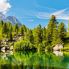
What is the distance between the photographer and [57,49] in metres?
167

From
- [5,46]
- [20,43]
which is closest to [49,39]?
[20,43]

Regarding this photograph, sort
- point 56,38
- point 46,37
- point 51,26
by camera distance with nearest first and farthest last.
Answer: point 56,38
point 46,37
point 51,26

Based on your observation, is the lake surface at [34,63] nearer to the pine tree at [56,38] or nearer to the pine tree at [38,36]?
the pine tree at [56,38]

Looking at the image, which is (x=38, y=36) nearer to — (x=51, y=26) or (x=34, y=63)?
(x=51, y=26)

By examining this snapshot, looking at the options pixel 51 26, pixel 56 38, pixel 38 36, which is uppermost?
pixel 51 26

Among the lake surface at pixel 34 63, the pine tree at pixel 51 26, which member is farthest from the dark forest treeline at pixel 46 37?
the lake surface at pixel 34 63

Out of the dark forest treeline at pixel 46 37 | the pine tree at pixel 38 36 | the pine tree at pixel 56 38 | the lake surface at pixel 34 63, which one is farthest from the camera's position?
the pine tree at pixel 38 36

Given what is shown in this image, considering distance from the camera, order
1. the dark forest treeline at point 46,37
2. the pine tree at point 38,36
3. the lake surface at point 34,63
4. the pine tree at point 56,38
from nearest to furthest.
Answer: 1. the lake surface at point 34,63
2. the pine tree at point 56,38
3. the dark forest treeline at point 46,37
4. the pine tree at point 38,36

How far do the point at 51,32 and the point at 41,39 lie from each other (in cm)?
779

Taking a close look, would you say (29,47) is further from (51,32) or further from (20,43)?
(51,32)

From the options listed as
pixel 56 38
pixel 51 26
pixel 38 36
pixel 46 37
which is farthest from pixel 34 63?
pixel 51 26

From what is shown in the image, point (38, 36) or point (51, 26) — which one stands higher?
point (51, 26)

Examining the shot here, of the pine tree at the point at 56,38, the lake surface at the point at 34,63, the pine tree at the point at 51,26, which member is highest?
the pine tree at the point at 51,26

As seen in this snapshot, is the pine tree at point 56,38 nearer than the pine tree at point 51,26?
Yes
